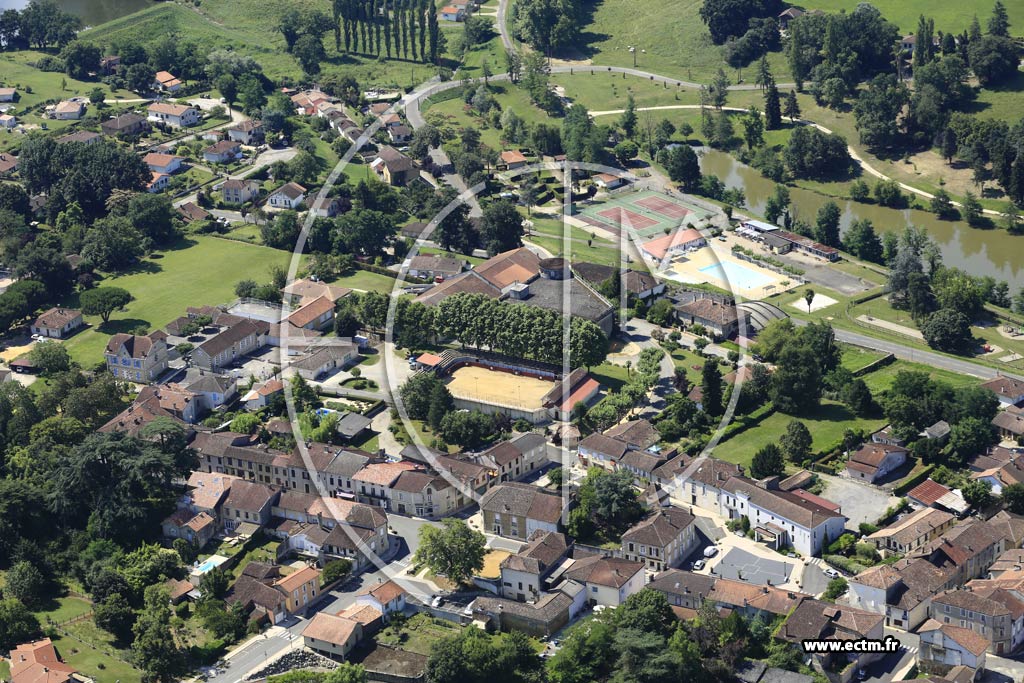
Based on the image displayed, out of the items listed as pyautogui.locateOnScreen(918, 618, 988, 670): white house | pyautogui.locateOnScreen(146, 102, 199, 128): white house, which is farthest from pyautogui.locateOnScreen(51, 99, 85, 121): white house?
pyautogui.locateOnScreen(918, 618, 988, 670): white house

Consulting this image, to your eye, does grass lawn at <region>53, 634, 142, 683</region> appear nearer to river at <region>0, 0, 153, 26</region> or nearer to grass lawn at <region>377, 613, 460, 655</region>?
grass lawn at <region>377, 613, 460, 655</region>

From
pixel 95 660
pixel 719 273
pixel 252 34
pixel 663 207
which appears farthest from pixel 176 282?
pixel 252 34

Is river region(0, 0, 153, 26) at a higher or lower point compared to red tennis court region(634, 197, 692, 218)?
higher

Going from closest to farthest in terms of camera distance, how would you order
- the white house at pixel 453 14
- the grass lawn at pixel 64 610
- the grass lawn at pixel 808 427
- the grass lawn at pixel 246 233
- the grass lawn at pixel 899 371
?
the grass lawn at pixel 64 610 → the grass lawn at pixel 808 427 → the grass lawn at pixel 899 371 → the grass lawn at pixel 246 233 → the white house at pixel 453 14

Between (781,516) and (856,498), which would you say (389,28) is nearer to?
(856,498)

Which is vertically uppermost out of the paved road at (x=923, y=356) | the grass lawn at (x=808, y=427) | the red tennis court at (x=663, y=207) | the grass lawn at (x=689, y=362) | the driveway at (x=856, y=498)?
the red tennis court at (x=663, y=207)

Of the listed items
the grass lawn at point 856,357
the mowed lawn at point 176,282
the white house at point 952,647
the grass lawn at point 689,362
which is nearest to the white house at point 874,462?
the grass lawn at point 856,357

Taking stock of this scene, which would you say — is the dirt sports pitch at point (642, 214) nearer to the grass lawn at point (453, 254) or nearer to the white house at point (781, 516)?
the grass lawn at point (453, 254)
